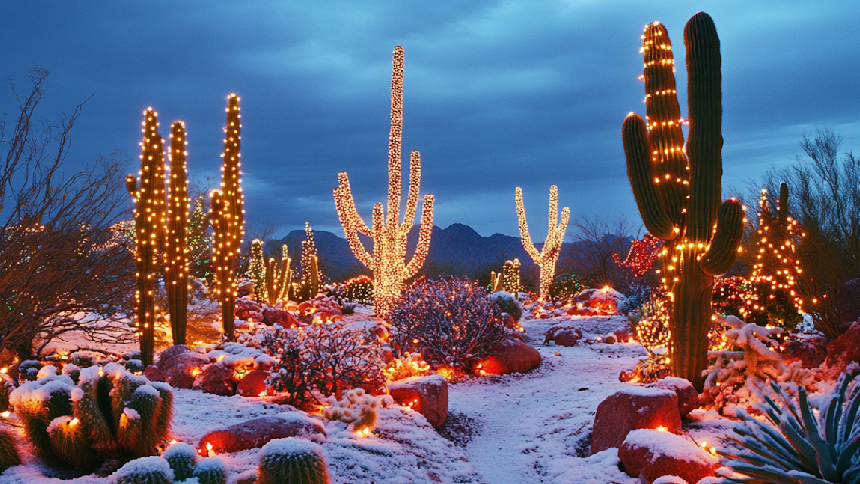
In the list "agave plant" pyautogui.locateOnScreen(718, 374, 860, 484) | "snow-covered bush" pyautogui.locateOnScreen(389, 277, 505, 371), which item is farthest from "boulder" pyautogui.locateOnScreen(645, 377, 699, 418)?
"snow-covered bush" pyautogui.locateOnScreen(389, 277, 505, 371)

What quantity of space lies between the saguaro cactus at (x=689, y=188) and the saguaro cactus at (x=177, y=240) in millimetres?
6338

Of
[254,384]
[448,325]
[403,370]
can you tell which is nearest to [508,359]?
[448,325]

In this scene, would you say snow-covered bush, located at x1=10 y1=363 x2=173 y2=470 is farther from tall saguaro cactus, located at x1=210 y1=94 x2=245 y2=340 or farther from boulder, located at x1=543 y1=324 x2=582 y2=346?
boulder, located at x1=543 y1=324 x2=582 y2=346

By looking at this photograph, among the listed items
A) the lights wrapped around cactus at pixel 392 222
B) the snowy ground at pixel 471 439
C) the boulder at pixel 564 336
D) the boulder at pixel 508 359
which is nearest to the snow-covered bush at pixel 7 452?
the snowy ground at pixel 471 439

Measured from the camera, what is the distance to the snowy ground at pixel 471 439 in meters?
4.11

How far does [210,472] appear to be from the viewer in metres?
2.99

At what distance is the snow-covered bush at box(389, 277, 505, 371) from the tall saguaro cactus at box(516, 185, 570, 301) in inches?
518

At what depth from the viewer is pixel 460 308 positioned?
8.73 m

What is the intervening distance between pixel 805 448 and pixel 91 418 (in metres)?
3.91

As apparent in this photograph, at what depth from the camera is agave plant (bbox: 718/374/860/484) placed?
279 centimetres

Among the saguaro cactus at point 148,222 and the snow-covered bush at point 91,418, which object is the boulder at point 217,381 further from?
the snow-covered bush at point 91,418

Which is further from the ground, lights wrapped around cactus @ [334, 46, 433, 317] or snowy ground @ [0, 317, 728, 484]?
lights wrapped around cactus @ [334, 46, 433, 317]

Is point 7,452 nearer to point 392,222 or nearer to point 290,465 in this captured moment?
point 290,465

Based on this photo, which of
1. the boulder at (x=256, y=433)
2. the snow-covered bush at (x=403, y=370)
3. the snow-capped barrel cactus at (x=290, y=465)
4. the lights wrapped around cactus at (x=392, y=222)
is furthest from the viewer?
the lights wrapped around cactus at (x=392, y=222)
